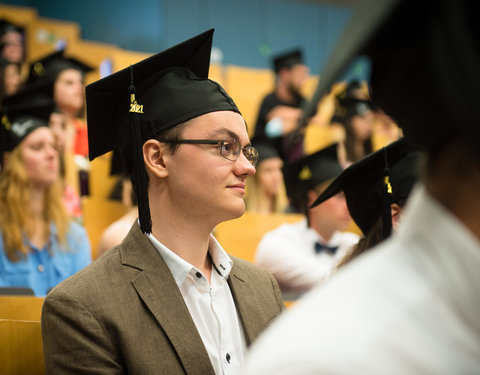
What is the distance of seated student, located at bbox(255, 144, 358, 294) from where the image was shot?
3.94 metres

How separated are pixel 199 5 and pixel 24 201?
7358 mm

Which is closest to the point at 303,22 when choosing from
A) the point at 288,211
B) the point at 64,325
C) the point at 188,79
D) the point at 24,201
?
the point at 288,211

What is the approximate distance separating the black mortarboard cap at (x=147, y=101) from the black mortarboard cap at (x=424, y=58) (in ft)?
4.64

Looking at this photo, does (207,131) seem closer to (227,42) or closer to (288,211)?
(288,211)

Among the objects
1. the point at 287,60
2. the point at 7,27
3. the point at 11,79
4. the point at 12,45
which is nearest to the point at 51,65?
the point at 11,79

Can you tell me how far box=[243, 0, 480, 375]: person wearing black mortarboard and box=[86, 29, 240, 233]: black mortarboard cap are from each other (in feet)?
4.66

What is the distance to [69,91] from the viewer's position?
6.59m

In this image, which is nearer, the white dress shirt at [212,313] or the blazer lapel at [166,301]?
the blazer lapel at [166,301]

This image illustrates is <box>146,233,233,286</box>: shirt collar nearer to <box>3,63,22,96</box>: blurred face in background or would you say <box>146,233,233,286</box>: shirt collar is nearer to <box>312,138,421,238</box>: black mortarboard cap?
<box>312,138,421,238</box>: black mortarboard cap

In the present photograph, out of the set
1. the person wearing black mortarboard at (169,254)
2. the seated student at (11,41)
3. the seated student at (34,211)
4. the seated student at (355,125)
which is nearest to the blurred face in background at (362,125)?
the seated student at (355,125)

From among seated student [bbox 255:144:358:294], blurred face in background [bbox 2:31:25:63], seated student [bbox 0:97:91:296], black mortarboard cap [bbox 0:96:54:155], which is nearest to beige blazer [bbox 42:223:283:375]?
seated student [bbox 255:144:358:294]

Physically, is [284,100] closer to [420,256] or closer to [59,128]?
[59,128]

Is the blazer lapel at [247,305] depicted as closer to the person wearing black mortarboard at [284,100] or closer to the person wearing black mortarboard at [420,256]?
the person wearing black mortarboard at [420,256]

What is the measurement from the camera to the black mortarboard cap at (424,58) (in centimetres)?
66
